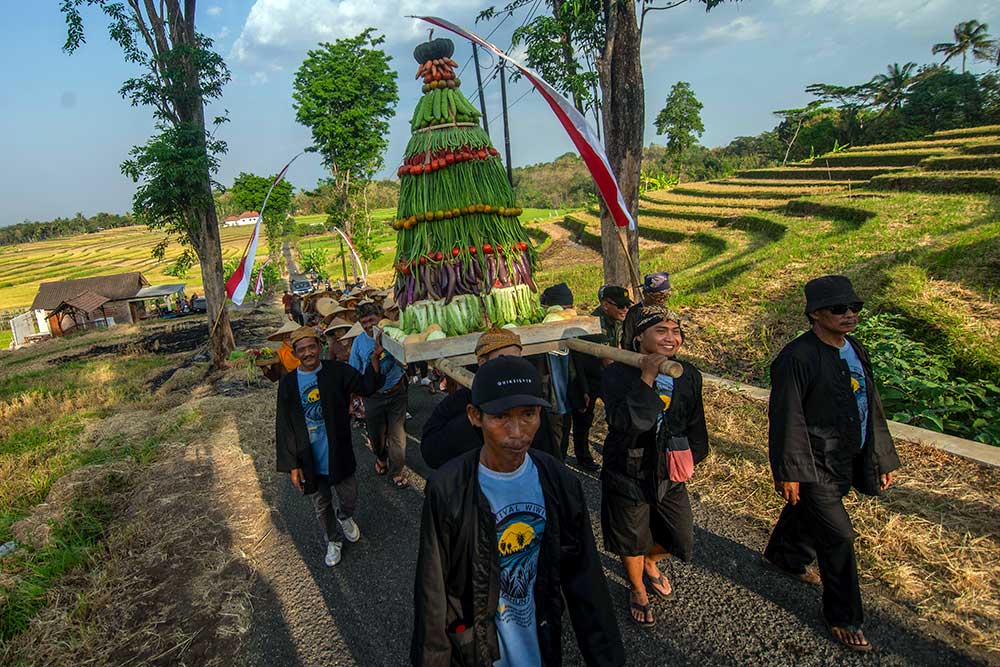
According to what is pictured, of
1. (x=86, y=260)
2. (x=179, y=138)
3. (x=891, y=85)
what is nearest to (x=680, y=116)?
(x=891, y=85)

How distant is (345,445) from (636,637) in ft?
7.70

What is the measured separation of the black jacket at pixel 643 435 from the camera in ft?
8.85

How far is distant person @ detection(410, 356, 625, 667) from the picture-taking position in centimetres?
177

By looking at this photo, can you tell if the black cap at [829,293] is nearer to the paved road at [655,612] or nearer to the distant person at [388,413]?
the paved road at [655,612]

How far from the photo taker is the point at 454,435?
8.57 feet

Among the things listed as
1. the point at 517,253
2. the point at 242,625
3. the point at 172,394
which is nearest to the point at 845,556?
the point at 517,253

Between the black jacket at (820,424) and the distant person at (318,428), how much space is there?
266 centimetres

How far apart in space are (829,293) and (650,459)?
1203 millimetres

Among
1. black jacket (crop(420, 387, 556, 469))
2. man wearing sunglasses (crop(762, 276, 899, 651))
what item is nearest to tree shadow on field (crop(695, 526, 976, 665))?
man wearing sunglasses (crop(762, 276, 899, 651))

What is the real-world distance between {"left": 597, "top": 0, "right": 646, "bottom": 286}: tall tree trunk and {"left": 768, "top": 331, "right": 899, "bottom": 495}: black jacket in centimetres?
388

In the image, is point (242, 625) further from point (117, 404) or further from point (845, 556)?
point (117, 404)

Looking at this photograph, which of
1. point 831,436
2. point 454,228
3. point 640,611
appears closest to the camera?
point 831,436

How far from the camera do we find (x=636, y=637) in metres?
2.83

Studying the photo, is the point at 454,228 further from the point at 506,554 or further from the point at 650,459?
the point at 506,554
